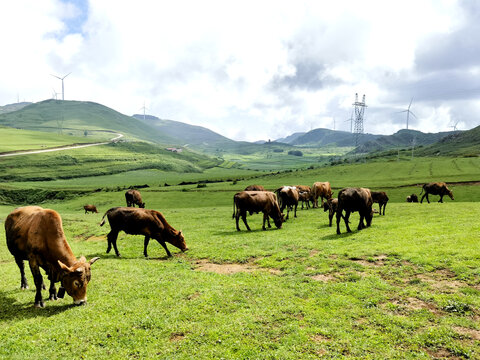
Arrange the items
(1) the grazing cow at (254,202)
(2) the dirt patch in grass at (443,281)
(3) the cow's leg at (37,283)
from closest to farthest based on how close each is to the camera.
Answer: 1. (2) the dirt patch in grass at (443,281)
2. (3) the cow's leg at (37,283)
3. (1) the grazing cow at (254,202)

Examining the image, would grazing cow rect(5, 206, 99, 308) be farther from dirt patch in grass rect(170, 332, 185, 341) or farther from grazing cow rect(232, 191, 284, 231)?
grazing cow rect(232, 191, 284, 231)

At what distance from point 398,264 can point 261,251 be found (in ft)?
25.1

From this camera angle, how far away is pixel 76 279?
11.1 meters

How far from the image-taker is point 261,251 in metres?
18.2

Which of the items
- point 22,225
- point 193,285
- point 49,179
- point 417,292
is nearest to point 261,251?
point 193,285

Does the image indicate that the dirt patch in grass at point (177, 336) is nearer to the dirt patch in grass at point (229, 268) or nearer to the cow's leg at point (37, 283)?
the dirt patch in grass at point (229, 268)

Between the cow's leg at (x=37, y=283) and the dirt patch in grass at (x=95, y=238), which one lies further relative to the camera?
the dirt patch in grass at (x=95, y=238)

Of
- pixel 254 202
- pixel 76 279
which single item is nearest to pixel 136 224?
pixel 76 279

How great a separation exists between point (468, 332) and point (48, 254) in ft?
49.7

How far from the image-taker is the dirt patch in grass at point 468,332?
8.46 meters

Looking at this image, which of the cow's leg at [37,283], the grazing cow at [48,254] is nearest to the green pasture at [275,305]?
the cow's leg at [37,283]

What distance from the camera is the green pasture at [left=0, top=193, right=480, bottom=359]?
8.49 m

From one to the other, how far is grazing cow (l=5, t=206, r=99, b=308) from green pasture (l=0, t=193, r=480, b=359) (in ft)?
2.51

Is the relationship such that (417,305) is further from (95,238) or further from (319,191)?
(319,191)
